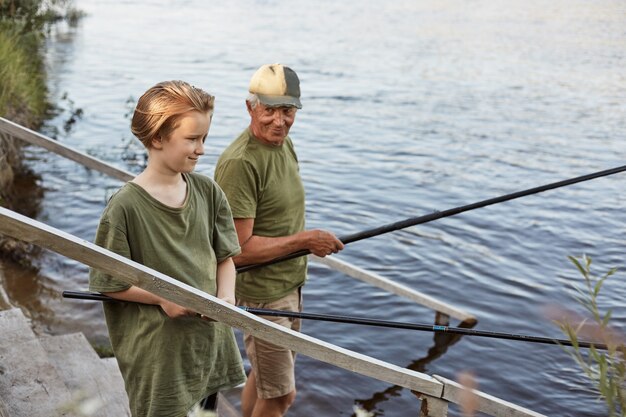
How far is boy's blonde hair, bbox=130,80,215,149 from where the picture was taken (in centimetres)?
273

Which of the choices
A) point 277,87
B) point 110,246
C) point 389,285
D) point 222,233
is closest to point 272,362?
point 222,233

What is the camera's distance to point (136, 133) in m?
2.79

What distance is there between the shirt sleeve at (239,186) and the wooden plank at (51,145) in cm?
72

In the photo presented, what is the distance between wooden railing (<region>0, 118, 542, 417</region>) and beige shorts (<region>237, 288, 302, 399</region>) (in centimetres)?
73

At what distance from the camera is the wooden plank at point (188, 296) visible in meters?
2.17

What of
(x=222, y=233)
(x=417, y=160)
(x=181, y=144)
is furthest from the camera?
(x=417, y=160)

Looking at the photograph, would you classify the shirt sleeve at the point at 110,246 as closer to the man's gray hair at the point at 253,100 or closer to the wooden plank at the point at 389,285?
the man's gray hair at the point at 253,100

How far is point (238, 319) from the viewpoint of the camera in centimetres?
268

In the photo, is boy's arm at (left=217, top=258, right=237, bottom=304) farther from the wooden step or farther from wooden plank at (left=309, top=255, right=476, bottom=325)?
wooden plank at (left=309, top=255, right=476, bottom=325)

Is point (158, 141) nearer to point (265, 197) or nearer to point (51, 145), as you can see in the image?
point (265, 197)

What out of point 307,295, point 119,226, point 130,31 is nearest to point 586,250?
point 307,295

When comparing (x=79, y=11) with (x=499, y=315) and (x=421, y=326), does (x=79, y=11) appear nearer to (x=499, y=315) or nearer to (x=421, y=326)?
(x=499, y=315)

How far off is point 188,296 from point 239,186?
3.67 feet

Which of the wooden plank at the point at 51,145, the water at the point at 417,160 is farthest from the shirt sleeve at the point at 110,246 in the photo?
the water at the point at 417,160
